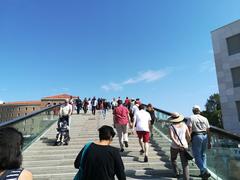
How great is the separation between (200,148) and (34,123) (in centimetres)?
683

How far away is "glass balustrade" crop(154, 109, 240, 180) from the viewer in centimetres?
564

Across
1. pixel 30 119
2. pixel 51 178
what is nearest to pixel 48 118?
pixel 30 119

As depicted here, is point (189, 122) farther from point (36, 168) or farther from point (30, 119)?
point (30, 119)

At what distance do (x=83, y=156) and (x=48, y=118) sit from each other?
35.6 ft

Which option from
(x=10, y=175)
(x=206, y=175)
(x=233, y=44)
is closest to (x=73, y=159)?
(x=206, y=175)

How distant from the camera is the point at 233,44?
34250 mm

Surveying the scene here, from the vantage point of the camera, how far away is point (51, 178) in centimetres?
705

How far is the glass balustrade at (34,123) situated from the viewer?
908 cm

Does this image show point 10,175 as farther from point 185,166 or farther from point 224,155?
point 224,155

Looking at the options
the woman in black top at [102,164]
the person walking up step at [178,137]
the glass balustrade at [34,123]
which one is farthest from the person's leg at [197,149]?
the glass balustrade at [34,123]

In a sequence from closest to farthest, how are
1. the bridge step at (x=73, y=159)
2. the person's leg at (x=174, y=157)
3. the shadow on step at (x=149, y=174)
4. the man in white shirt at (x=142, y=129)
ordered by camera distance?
the person's leg at (x=174, y=157) → the shadow on step at (x=149, y=174) → the bridge step at (x=73, y=159) → the man in white shirt at (x=142, y=129)

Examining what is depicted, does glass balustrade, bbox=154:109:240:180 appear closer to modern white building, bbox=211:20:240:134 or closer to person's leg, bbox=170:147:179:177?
person's leg, bbox=170:147:179:177

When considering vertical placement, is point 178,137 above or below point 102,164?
above

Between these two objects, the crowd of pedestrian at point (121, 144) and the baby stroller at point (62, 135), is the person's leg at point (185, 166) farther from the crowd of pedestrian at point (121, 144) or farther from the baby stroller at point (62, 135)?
the baby stroller at point (62, 135)
